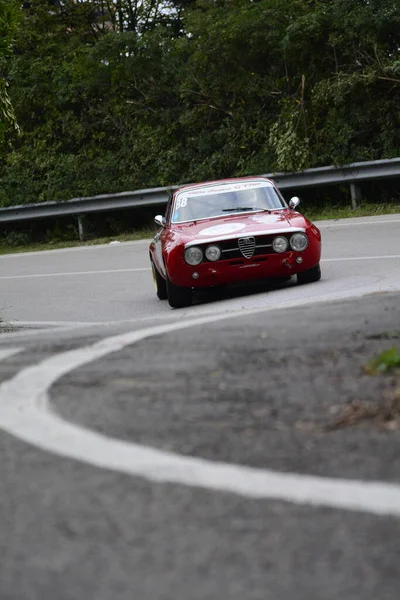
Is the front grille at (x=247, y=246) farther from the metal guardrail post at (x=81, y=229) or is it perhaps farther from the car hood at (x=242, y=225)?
the metal guardrail post at (x=81, y=229)

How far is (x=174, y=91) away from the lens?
A: 27.4 metres

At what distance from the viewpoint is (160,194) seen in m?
24.8

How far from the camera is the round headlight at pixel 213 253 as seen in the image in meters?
11.7

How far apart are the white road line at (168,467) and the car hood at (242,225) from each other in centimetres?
637

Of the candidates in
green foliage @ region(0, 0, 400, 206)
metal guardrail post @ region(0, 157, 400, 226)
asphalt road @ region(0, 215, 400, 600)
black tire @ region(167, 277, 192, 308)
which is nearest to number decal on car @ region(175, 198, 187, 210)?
black tire @ region(167, 277, 192, 308)

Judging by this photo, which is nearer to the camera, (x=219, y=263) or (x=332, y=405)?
(x=332, y=405)

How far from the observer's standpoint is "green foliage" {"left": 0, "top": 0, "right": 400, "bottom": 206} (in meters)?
23.4

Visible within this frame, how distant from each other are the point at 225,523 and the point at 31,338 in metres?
5.45

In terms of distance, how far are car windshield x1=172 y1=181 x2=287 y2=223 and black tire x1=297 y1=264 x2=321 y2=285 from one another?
38.2 inches

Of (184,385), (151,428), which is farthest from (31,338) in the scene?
(151,428)

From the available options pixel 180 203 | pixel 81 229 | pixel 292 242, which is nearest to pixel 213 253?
pixel 292 242

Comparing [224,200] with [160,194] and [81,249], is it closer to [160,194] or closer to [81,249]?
[81,249]

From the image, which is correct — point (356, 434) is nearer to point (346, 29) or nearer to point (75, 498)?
point (75, 498)

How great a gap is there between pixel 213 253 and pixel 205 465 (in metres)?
7.99
